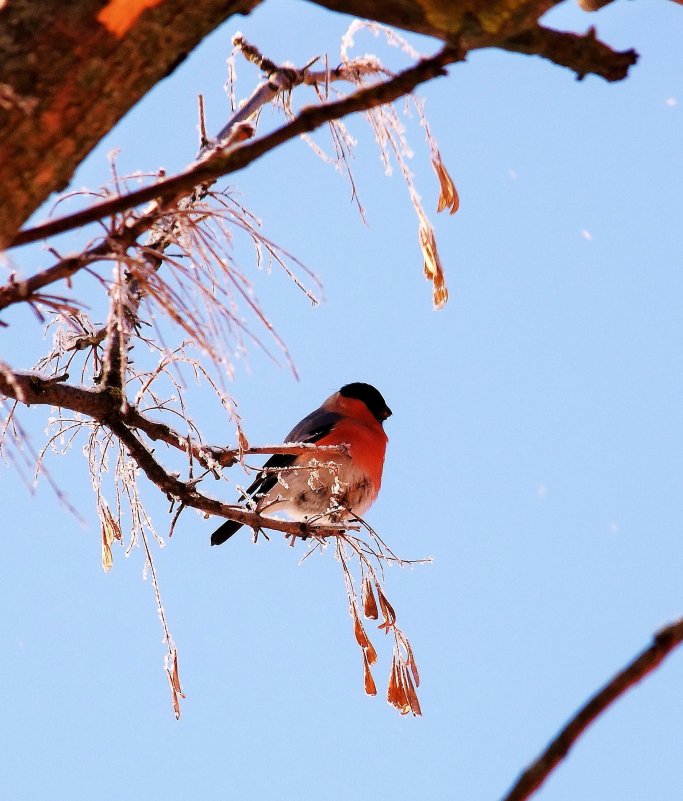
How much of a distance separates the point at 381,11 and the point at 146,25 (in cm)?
28

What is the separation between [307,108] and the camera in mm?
1034

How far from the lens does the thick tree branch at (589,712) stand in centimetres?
69

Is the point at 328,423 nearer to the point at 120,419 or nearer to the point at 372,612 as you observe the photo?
the point at 372,612

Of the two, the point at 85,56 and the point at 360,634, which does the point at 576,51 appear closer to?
the point at 85,56

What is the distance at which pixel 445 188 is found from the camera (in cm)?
224

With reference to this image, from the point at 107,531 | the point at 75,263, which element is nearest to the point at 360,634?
the point at 107,531

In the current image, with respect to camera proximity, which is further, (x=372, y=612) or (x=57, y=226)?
(x=372, y=612)

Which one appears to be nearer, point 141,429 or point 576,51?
point 576,51

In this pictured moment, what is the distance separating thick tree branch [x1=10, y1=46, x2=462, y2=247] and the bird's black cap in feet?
14.8

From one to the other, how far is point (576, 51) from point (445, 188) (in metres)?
0.99

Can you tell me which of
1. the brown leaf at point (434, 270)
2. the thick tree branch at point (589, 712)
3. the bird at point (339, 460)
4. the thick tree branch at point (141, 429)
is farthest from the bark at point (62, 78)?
the bird at point (339, 460)

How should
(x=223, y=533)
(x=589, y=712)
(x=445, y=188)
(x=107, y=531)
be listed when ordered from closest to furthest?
(x=589, y=712), (x=445, y=188), (x=107, y=531), (x=223, y=533)

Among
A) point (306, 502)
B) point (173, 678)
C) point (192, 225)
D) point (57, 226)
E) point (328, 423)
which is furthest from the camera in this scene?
point (328, 423)

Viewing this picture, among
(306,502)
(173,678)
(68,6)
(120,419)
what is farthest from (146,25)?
(306,502)
